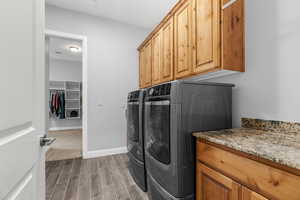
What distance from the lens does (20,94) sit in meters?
0.59

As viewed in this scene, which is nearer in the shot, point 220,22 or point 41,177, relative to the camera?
point 41,177

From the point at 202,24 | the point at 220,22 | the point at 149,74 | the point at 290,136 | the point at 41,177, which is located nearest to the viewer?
the point at 41,177

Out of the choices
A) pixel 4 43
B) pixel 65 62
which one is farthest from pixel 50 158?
pixel 65 62

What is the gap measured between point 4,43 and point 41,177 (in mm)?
815

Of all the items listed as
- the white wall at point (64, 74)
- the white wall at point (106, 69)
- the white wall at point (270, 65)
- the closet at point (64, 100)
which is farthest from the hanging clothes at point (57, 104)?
the white wall at point (270, 65)

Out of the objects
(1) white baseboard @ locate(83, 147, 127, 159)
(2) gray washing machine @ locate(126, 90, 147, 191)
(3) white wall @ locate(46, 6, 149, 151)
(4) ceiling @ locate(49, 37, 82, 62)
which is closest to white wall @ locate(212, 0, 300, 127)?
(2) gray washing machine @ locate(126, 90, 147, 191)

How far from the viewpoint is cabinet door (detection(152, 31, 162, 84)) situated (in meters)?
2.27

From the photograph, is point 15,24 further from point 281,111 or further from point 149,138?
point 281,111

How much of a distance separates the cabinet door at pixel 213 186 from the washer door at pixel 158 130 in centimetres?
27

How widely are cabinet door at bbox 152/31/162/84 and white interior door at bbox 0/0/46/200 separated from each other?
1.65m

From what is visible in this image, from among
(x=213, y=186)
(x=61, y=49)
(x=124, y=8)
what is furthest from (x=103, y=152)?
(x=61, y=49)

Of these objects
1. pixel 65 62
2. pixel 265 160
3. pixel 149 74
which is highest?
pixel 65 62

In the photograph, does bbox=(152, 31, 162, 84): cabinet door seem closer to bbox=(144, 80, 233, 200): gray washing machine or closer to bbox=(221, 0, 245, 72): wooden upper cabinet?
bbox=(144, 80, 233, 200): gray washing machine

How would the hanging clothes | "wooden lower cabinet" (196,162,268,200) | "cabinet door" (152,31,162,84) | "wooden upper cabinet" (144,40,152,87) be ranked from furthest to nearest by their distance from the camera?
the hanging clothes → "wooden upper cabinet" (144,40,152,87) → "cabinet door" (152,31,162,84) → "wooden lower cabinet" (196,162,268,200)
